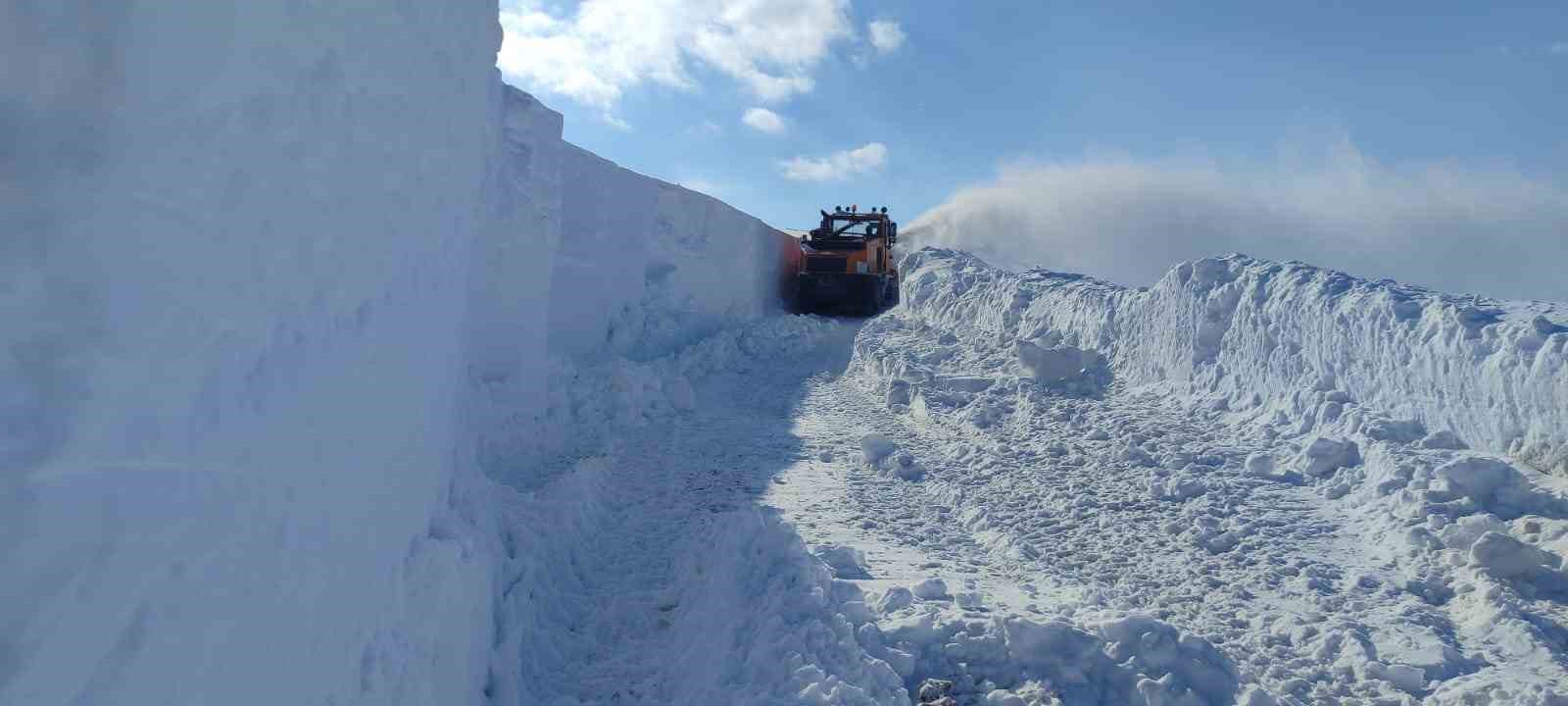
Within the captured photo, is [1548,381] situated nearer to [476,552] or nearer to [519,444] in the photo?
[476,552]

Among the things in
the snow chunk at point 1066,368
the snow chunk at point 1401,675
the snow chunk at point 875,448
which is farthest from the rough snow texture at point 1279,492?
the snow chunk at point 875,448

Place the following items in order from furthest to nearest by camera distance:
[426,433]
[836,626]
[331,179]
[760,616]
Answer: [760,616]
[836,626]
[426,433]
[331,179]

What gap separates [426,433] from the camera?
4.24m

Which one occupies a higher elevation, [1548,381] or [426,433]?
[1548,381]

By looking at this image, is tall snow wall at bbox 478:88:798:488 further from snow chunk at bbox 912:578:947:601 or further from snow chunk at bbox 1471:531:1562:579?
snow chunk at bbox 1471:531:1562:579

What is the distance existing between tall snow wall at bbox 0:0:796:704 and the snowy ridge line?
619 cm

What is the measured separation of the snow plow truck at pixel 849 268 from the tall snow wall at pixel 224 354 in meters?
15.9

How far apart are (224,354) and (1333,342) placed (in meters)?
7.59

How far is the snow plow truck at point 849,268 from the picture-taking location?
19922 mm

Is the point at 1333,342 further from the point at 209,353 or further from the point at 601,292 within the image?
the point at 601,292

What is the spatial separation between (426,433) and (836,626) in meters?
2.14

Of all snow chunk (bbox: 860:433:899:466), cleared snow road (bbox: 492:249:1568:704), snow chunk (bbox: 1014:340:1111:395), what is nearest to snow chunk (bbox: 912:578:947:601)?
cleared snow road (bbox: 492:249:1568:704)

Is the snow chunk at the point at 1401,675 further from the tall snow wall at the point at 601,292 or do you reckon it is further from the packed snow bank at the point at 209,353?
the tall snow wall at the point at 601,292

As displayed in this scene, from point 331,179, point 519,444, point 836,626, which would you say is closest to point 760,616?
point 836,626
